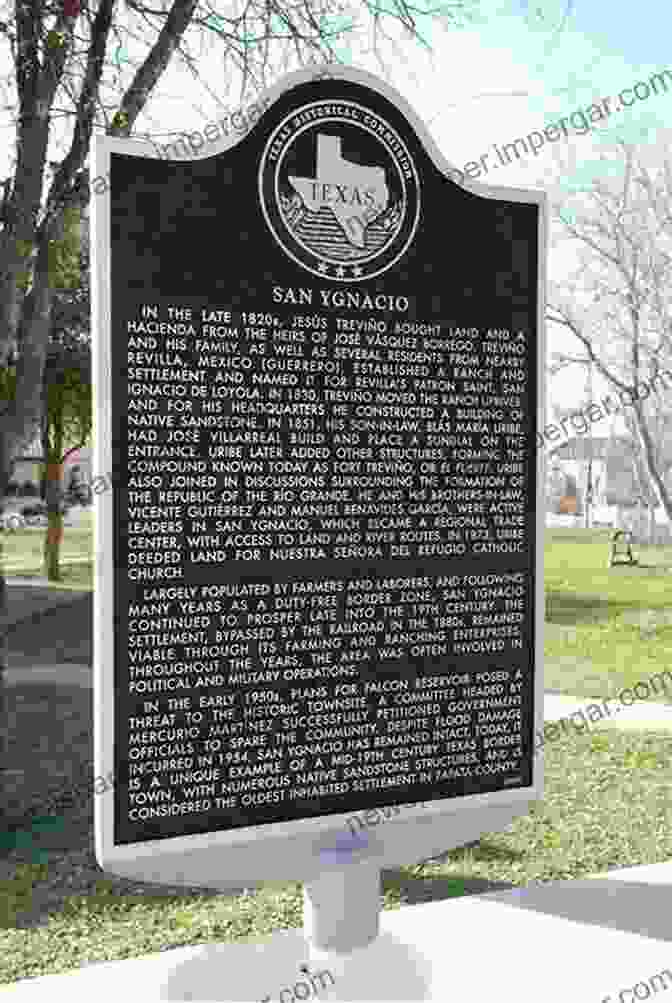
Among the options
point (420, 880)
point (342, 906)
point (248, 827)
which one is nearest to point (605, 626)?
point (420, 880)

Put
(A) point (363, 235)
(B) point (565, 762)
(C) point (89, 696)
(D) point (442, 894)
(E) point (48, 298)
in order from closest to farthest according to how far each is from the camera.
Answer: (A) point (363, 235), (D) point (442, 894), (E) point (48, 298), (B) point (565, 762), (C) point (89, 696)

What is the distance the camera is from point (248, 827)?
3488mm

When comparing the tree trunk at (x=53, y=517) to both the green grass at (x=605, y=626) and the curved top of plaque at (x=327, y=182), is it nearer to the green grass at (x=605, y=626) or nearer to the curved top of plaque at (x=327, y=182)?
the green grass at (x=605, y=626)

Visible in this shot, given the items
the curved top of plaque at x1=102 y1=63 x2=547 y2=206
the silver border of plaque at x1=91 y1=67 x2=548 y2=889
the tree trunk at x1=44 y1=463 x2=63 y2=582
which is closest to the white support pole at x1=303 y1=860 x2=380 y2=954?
the silver border of plaque at x1=91 y1=67 x2=548 y2=889

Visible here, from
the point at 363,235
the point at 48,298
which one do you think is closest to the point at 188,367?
the point at 363,235

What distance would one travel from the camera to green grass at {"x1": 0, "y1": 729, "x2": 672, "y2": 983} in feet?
15.2

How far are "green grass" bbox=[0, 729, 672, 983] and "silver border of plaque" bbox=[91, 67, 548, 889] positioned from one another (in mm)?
1184

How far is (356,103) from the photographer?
12.0 ft

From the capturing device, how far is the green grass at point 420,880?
4.62m

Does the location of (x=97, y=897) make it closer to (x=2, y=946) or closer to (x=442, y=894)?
(x=2, y=946)

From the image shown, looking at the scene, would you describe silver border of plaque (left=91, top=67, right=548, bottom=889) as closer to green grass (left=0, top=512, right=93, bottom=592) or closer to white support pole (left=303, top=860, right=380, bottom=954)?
white support pole (left=303, top=860, right=380, bottom=954)

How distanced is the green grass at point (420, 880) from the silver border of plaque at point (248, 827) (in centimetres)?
118

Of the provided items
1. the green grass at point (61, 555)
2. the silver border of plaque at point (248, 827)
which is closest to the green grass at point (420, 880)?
the silver border of plaque at point (248, 827)

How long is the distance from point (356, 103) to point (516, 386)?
3.39ft
